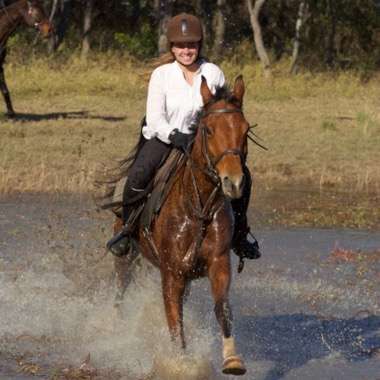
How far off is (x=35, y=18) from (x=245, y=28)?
2518 centimetres

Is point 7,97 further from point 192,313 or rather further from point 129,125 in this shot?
point 192,313

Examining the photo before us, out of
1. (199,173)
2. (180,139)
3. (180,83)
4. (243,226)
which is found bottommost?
(243,226)

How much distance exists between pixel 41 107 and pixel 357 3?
19.5 metres

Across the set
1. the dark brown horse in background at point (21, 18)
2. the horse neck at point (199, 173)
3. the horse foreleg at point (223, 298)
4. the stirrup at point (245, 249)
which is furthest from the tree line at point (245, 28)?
the horse foreleg at point (223, 298)

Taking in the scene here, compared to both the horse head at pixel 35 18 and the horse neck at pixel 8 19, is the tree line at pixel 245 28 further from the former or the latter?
the horse neck at pixel 8 19

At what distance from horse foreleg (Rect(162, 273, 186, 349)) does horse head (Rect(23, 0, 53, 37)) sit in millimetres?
14838

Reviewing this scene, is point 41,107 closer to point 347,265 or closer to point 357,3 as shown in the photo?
point 347,265

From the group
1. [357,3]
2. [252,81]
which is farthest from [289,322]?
[357,3]

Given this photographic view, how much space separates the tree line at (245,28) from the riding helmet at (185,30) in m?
28.4

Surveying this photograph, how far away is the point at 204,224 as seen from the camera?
7805 millimetres

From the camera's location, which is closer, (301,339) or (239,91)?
(239,91)

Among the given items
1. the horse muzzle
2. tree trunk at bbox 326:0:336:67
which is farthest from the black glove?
tree trunk at bbox 326:0:336:67

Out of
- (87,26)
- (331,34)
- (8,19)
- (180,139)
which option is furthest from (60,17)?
(180,139)

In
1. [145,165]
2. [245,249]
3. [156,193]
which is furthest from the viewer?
[245,249]
